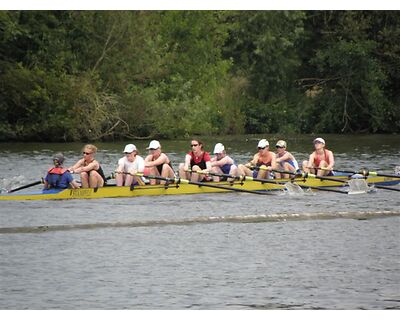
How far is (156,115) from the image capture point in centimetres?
4219

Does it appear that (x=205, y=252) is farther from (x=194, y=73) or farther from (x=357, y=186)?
(x=194, y=73)

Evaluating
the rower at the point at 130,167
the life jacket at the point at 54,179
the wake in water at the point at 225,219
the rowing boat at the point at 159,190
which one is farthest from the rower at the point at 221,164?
the life jacket at the point at 54,179

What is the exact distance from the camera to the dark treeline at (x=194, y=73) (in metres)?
41.0

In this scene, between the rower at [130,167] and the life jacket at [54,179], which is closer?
the life jacket at [54,179]

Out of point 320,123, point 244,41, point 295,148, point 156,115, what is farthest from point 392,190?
point 244,41

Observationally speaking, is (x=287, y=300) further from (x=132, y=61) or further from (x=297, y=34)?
(x=297, y=34)

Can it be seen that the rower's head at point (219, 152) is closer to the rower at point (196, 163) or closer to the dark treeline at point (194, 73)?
the rower at point (196, 163)

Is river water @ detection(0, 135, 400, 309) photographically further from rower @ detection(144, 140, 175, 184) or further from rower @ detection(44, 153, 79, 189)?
rower @ detection(144, 140, 175, 184)

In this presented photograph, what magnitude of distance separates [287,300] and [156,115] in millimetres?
29134

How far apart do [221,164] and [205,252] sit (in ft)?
20.3

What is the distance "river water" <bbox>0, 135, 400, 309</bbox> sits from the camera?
44.2 feet

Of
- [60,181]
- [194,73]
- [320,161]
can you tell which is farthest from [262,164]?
[194,73]

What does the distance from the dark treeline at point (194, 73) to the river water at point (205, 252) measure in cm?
1868

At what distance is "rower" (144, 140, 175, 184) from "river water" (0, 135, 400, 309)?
55cm
